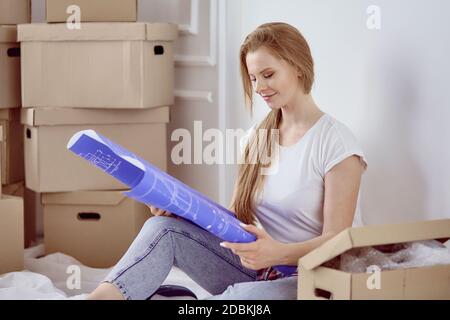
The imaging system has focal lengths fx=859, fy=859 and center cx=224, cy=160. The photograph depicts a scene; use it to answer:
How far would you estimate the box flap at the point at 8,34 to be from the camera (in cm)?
258

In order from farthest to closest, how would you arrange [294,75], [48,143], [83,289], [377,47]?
[48,143]
[83,289]
[377,47]
[294,75]

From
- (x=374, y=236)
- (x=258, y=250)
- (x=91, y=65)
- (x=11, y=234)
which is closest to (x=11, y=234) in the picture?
(x=11, y=234)

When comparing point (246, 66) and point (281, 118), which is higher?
point (246, 66)

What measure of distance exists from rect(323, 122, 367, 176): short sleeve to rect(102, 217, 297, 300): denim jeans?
0.78 feet

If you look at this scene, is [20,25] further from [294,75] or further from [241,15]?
[294,75]

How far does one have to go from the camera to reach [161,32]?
2.52m

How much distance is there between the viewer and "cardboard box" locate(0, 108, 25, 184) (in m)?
2.65

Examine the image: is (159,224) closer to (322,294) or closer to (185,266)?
(185,266)

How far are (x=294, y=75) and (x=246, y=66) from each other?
0.11 m

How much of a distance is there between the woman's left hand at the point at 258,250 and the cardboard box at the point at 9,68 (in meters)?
1.30

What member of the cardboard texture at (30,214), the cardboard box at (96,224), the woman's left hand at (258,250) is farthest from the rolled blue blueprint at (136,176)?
the cardboard texture at (30,214)

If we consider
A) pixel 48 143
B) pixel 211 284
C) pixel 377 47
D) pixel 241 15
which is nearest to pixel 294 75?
pixel 377 47

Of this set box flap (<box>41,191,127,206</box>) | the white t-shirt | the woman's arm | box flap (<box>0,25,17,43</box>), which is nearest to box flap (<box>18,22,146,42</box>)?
box flap (<box>0,25,17,43</box>)

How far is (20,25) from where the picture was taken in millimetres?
2529
